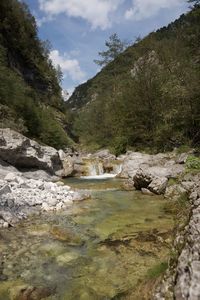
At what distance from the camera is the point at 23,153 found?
1914 centimetres

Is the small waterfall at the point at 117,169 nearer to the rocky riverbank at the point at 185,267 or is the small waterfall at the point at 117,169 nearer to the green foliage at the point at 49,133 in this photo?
the green foliage at the point at 49,133

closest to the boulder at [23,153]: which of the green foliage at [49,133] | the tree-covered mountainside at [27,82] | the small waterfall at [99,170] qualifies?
the tree-covered mountainside at [27,82]

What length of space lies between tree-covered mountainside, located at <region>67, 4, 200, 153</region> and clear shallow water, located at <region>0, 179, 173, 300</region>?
1338 centimetres

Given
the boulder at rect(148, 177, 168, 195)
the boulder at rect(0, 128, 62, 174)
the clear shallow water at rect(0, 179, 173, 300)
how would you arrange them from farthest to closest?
1. the boulder at rect(0, 128, 62, 174)
2. the boulder at rect(148, 177, 168, 195)
3. the clear shallow water at rect(0, 179, 173, 300)

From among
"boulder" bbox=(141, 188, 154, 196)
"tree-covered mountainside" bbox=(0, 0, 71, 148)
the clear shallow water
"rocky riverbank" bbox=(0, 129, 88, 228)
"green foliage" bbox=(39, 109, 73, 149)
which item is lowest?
"boulder" bbox=(141, 188, 154, 196)

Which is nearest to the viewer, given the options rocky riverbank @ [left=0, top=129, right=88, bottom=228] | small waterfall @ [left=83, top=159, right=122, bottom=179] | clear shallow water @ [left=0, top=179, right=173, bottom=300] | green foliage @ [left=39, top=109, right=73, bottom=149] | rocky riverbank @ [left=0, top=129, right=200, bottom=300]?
rocky riverbank @ [left=0, top=129, right=200, bottom=300]

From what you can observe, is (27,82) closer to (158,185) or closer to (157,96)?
(157,96)

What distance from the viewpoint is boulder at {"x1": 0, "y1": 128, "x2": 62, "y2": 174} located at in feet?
60.6

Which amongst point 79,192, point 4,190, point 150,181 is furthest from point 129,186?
point 4,190

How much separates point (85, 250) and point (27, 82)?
1476 inches

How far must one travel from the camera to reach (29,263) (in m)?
6.99

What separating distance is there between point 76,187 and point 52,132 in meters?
12.8

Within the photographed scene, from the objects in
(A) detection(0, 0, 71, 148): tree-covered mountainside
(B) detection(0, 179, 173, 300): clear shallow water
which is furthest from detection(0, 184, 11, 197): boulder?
(A) detection(0, 0, 71, 148): tree-covered mountainside

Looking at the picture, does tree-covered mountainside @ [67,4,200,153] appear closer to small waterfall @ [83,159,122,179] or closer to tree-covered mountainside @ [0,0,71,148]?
small waterfall @ [83,159,122,179]
